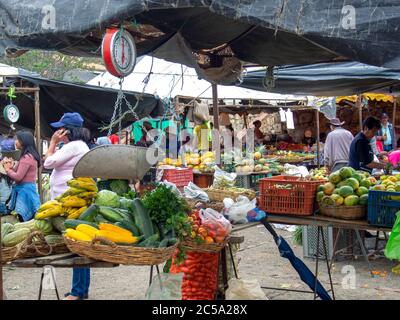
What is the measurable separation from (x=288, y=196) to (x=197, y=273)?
112 centimetres

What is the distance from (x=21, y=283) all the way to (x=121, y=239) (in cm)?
347

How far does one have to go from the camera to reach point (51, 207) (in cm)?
404

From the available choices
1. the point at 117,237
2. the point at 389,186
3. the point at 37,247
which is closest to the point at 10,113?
the point at 37,247

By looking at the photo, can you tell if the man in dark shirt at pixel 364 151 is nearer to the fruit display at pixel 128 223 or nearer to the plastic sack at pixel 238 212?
the plastic sack at pixel 238 212

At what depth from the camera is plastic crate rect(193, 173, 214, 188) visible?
35.5 ft

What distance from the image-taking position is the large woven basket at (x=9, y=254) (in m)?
3.59

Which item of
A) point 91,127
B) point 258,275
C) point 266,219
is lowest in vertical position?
point 258,275

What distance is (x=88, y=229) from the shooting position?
3.62m

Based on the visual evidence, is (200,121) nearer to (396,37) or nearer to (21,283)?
(21,283)

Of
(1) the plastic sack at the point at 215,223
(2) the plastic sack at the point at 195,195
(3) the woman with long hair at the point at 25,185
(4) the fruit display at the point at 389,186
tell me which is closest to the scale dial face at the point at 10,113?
(3) the woman with long hair at the point at 25,185

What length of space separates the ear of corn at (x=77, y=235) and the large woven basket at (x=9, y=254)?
36cm

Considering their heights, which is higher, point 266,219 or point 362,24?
point 362,24

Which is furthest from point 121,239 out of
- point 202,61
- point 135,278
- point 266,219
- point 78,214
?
point 135,278

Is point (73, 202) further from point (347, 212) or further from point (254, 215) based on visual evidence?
point (347, 212)
